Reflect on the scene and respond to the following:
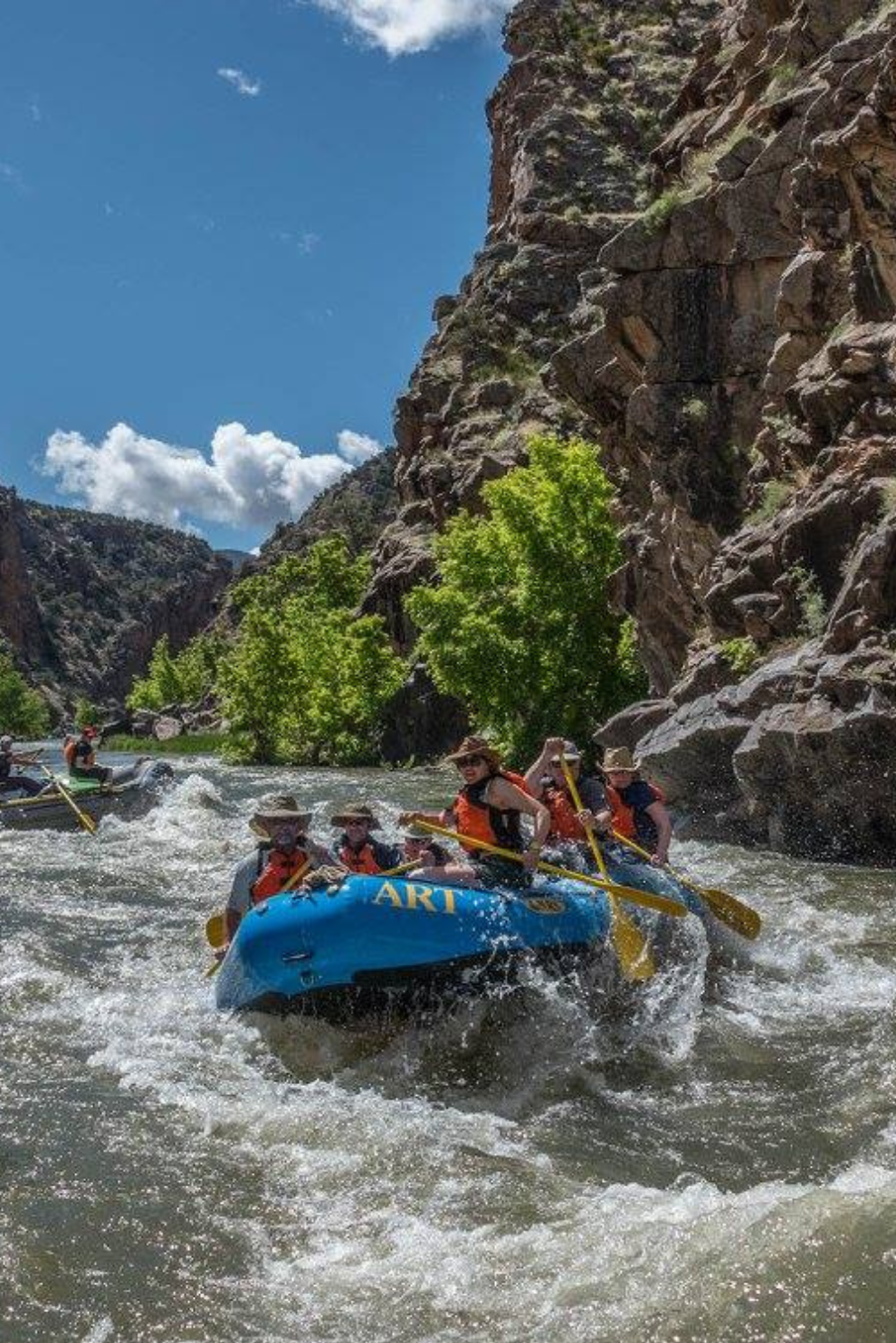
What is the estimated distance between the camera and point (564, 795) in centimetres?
961

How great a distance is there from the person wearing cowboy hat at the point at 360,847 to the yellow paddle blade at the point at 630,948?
68.2 inches

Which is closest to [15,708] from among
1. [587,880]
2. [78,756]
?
[78,756]

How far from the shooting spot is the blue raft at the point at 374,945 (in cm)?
679

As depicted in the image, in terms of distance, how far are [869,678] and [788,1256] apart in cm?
953

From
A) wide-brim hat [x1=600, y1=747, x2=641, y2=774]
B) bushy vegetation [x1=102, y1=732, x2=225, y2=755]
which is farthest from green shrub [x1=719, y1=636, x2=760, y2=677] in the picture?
bushy vegetation [x1=102, y1=732, x2=225, y2=755]

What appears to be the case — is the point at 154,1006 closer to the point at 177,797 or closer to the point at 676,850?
the point at 676,850

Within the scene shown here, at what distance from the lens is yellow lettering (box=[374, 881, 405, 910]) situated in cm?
684

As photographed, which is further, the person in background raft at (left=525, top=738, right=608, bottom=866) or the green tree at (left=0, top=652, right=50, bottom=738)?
the green tree at (left=0, top=652, right=50, bottom=738)

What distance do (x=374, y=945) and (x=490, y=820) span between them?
5.25 ft

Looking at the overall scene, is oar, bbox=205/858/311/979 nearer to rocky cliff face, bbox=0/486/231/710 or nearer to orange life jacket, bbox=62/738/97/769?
orange life jacket, bbox=62/738/97/769

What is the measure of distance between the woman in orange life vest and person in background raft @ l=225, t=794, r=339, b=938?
0.89 meters

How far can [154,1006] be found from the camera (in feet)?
26.2

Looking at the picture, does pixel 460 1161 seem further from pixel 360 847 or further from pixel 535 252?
pixel 535 252

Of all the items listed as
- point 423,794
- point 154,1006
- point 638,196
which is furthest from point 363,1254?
point 638,196
